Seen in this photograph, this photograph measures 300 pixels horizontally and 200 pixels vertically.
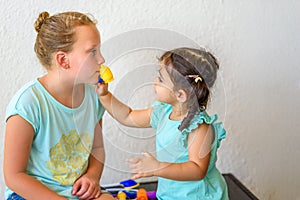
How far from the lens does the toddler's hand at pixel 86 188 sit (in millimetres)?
1140

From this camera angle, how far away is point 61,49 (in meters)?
1.07

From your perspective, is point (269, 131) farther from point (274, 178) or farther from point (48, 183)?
point (48, 183)

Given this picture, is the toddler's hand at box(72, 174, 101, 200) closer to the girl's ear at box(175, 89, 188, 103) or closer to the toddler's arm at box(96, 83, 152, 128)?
the toddler's arm at box(96, 83, 152, 128)

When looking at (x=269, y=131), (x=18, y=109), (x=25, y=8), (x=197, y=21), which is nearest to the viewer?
(x=18, y=109)

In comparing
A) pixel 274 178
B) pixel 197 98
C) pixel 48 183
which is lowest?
pixel 274 178

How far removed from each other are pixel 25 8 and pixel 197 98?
1.93 ft

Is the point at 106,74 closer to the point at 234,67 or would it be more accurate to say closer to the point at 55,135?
the point at 55,135

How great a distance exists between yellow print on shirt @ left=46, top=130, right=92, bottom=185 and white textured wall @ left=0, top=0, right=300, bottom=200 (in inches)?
2.3

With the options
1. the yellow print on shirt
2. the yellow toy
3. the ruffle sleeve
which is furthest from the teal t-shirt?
the ruffle sleeve

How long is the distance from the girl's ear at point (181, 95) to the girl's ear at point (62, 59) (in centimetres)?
26

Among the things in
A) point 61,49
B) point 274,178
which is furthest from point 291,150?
point 61,49

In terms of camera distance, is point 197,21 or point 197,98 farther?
point 197,21

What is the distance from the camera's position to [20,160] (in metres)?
1.07

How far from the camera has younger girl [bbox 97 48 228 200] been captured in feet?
3.44
